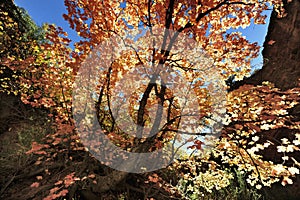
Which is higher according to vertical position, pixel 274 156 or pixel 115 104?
pixel 115 104

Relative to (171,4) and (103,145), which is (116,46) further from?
(103,145)

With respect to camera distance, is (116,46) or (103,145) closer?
(116,46)

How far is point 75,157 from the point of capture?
7.07 meters

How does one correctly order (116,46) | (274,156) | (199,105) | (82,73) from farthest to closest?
(274,156)
(82,73)
(199,105)
(116,46)

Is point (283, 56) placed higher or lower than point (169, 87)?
higher

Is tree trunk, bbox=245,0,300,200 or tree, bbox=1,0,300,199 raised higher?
tree trunk, bbox=245,0,300,200

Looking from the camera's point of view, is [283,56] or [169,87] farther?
[283,56]

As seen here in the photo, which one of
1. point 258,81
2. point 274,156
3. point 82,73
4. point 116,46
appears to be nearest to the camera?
point 116,46

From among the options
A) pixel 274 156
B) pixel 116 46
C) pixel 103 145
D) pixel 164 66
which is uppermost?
pixel 116 46

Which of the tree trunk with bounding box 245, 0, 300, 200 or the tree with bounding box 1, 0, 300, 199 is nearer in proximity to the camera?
the tree with bounding box 1, 0, 300, 199

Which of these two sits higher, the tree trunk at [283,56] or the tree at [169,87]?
the tree trunk at [283,56]

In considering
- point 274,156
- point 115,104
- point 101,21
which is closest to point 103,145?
point 115,104

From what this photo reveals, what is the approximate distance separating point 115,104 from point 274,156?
7877mm

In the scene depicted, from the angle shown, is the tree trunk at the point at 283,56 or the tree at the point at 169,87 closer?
the tree at the point at 169,87
